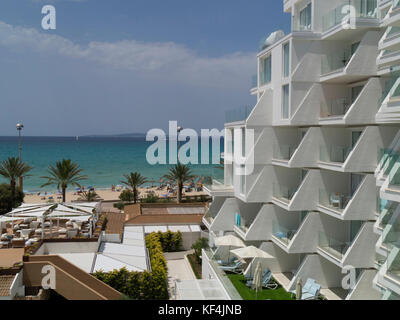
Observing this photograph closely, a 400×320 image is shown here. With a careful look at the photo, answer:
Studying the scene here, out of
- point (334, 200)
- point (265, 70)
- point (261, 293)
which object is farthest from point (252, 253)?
point (265, 70)

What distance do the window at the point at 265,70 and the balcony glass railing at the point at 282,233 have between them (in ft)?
30.2

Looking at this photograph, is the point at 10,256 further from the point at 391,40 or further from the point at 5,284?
the point at 391,40

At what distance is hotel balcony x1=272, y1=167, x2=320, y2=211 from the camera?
2188 centimetres

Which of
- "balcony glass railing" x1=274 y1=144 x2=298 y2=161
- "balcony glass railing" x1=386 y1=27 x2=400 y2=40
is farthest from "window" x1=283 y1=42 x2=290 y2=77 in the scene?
"balcony glass railing" x1=386 y1=27 x2=400 y2=40

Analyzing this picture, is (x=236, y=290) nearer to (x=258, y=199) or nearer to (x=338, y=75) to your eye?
(x=258, y=199)

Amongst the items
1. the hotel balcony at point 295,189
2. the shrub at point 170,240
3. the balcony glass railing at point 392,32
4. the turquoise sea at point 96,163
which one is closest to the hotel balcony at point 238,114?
the hotel balcony at point 295,189

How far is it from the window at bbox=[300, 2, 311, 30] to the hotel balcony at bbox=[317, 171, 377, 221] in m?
8.56

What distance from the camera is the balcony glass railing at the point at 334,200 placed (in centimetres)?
2004

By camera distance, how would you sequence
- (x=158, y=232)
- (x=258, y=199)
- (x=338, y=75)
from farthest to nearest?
1. (x=158, y=232)
2. (x=258, y=199)
3. (x=338, y=75)

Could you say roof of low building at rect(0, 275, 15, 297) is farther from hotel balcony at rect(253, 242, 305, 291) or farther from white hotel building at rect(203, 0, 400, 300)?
hotel balcony at rect(253, 242, 305, 291)

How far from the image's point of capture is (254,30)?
2919 centimetres
